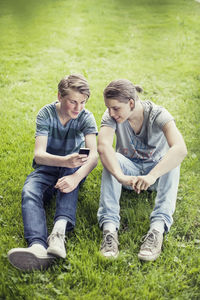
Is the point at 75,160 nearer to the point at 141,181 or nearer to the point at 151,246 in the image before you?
the point at 141,181

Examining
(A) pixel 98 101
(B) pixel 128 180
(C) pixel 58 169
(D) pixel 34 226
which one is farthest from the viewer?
(A) pixel 98 101

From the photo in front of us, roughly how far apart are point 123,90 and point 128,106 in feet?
0.56

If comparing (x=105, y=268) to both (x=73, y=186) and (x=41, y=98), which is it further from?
(x=41, y=98)

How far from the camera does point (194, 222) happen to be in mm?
3275

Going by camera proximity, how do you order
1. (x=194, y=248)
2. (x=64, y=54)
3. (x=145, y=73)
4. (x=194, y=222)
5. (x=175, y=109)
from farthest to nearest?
1. (x=64, y=54)
2. (x=145, y=73)
3. (x=175, y=109)
4. (x=194, y=222)
5. (x=194, y=248)

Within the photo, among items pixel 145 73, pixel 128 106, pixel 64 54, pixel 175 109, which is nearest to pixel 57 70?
pixel 64 54

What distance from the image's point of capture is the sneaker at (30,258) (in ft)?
8.28

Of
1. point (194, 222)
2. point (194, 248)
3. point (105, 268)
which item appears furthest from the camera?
point (194, 222)

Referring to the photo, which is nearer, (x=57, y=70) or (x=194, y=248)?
(x=194, y=248)

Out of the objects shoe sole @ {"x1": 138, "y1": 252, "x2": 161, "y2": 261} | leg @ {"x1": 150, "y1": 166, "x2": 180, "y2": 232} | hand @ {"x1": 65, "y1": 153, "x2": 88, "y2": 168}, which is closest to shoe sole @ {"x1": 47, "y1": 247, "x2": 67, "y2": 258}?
shoe sole @ {"x1": 138, "y1": 252, "x2": 161, "y2": 261}

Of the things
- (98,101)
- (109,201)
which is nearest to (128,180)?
(109,201)

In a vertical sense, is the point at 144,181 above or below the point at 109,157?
below

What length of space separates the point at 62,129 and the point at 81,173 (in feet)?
1.64

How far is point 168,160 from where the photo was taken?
9.59 feet
